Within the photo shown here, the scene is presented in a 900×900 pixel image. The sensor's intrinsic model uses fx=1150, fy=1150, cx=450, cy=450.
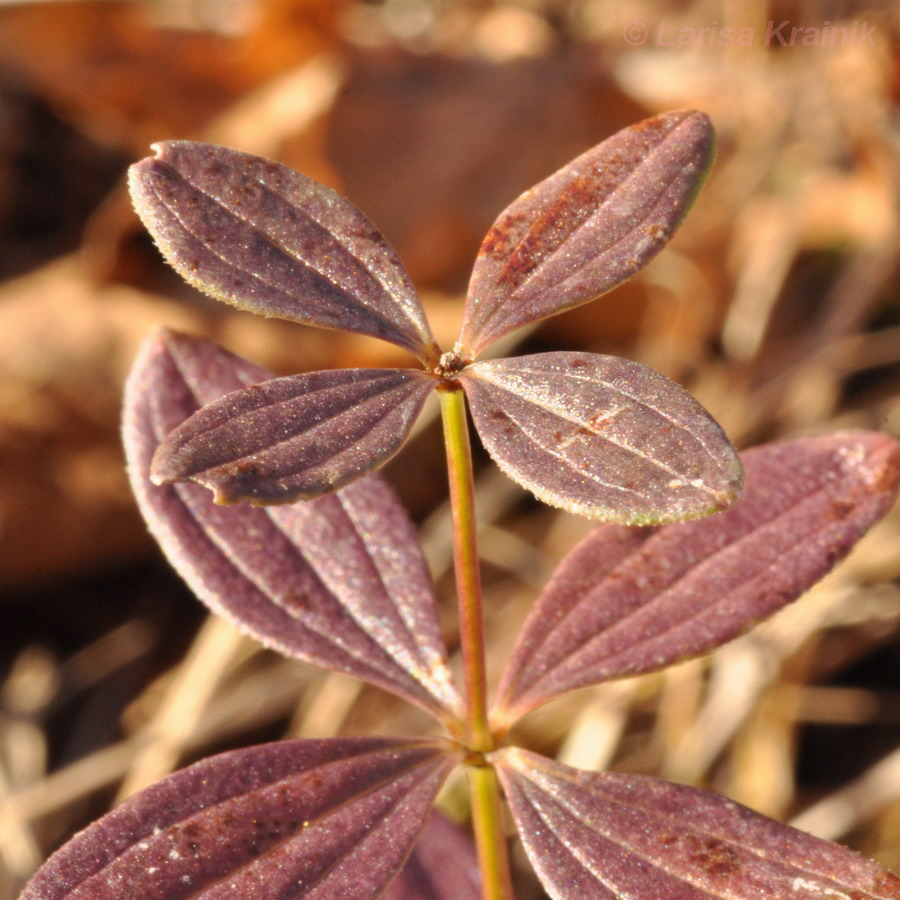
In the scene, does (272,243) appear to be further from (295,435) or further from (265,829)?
(265,829)

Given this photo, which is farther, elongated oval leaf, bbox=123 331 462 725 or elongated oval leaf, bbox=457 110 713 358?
elongated oval leaf, bbox=123 331 462 725

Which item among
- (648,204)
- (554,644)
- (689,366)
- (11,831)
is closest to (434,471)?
(689,366)

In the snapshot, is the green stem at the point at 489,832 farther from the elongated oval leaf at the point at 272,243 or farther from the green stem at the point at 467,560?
the elongated oval leaf at the point at 272,243

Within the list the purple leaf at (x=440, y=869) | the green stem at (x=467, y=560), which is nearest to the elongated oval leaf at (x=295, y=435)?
the green stem at (x=467, y=560)

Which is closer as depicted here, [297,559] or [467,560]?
[467,560]

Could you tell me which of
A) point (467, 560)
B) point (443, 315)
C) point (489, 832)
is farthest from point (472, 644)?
point (443, 315)

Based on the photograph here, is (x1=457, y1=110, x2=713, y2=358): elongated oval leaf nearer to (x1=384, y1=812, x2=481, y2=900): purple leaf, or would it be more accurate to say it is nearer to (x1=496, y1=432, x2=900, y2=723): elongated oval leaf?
(x1=496, y1=432, x2=900, y2=723): elongated oval leaf

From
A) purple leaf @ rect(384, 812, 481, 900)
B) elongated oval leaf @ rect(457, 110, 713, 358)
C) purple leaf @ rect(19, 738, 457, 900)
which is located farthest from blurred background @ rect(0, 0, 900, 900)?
elongated oval leaf @ rect(457, 110, 713, 358)
